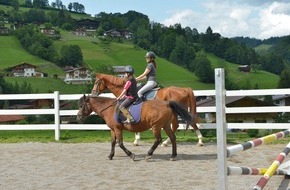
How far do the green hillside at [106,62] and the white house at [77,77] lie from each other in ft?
5.64

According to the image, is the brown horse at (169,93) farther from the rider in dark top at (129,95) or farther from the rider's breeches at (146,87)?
the rider in dark top at (129,95)

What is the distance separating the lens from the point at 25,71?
344ft

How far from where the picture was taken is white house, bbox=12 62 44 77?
102 meters

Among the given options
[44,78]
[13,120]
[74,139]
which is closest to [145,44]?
[44,78]

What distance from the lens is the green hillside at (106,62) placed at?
101375mm

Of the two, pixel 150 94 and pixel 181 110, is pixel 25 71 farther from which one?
pixel 181 110

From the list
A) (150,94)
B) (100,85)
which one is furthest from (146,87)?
(100,85)


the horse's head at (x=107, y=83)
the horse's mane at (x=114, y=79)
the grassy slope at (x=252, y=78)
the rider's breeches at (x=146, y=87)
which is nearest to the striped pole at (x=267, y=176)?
the rider's breeches at (x=146, y=87)

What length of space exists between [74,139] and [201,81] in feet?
308

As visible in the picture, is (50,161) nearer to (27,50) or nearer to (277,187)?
(277,187)

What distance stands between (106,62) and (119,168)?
110 meters

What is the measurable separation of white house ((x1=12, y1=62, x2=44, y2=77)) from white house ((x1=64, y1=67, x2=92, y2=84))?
6798 mm

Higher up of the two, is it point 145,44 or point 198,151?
point 145,44

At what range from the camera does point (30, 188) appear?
714 cm
